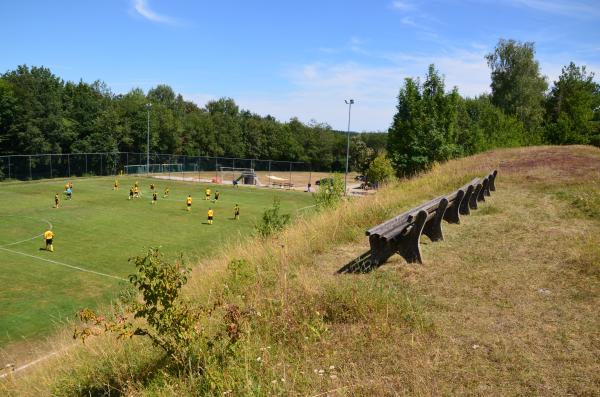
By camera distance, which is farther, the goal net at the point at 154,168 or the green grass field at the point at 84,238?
the goal net at the point at 154,168

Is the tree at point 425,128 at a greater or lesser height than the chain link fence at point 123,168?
greater

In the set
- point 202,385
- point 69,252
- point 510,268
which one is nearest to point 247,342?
point 202,385

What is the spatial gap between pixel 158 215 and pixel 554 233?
30480mm

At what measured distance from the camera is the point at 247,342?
172 inches

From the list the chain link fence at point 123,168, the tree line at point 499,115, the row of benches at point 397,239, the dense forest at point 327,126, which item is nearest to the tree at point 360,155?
the dense forest at point 327,126

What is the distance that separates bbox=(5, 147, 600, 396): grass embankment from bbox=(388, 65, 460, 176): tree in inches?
849

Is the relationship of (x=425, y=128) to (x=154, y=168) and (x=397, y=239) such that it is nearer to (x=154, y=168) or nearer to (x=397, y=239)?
(x=397, y=239)

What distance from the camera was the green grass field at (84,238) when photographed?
16.0 m

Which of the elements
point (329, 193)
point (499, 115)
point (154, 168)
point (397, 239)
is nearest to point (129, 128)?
point (154, 168)

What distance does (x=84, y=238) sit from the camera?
26.2 m

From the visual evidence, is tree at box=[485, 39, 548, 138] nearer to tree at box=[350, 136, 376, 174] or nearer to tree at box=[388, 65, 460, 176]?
tree at box=[388, 65, 460, 176]

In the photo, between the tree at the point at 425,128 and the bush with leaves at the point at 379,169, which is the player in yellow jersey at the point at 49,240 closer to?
the tree at the point at 425,128

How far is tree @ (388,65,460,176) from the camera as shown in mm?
29828

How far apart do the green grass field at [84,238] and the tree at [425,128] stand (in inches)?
463
